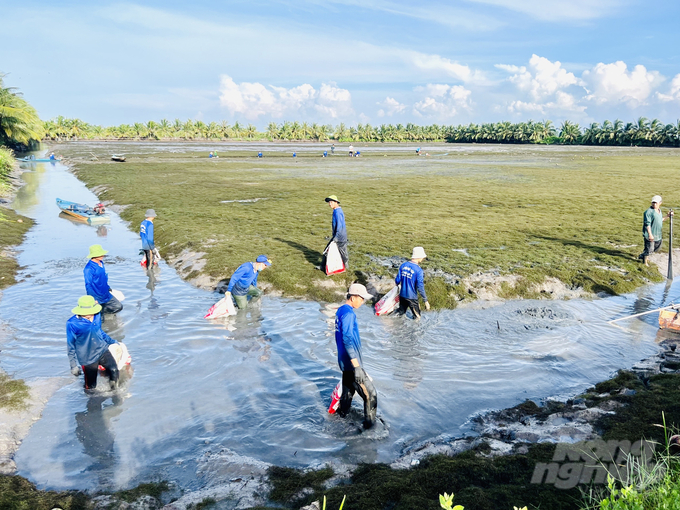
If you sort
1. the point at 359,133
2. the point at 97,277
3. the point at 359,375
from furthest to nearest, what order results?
the point at 359,133 < the point at 97,277 < the point at 359,375

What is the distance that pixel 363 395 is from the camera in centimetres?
809

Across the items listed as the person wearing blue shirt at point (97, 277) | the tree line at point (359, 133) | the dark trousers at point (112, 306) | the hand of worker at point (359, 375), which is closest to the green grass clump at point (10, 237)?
the dark trousers at point (112, 306)

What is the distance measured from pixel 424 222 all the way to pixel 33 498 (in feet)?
67.1

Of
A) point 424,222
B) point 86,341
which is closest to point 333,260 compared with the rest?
point 86,341

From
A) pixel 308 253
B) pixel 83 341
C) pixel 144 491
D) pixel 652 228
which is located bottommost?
pixel 144 491

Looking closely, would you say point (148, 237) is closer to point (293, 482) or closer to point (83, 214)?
point (293, 482)

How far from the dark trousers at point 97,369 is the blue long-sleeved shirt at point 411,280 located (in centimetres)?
715

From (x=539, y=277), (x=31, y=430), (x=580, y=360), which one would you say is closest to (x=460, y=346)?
(x=580, y=360)

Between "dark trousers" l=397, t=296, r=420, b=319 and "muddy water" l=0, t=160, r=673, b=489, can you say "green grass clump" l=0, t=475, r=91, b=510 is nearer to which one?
"muddy water" l=0, t=160, r=673, b=489

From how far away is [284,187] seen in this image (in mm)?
38594

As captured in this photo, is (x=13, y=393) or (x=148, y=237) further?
(x=148, y=237)

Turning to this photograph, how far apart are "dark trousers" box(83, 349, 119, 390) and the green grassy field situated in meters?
6.84

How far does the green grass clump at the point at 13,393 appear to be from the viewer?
29.1ft

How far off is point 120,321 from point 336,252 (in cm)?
697
